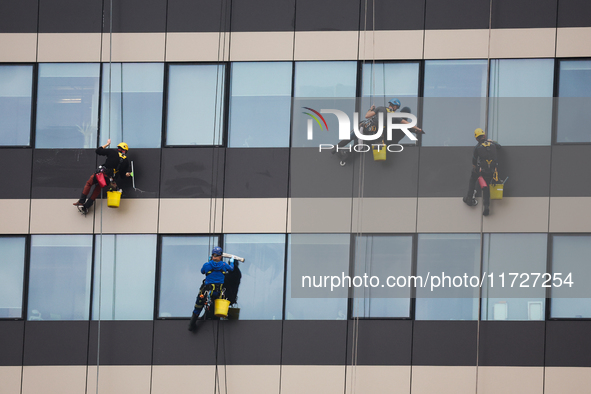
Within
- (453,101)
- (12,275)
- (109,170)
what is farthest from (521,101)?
(12,275)

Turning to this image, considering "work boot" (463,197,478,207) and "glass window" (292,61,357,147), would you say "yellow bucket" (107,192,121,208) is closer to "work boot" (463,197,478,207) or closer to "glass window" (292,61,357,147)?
"glass window" (292,61,357,147)

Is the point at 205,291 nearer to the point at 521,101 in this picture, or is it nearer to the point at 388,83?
the point at 388,83

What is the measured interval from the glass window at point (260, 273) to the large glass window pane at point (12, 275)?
3672 millimetres

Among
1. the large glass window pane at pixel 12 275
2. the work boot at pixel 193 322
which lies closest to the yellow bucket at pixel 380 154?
the work boot at pixel 193 322

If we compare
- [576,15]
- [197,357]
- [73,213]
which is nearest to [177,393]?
[197,357]

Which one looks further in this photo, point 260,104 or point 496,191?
point 260,104

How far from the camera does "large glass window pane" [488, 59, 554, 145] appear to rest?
33.4ft

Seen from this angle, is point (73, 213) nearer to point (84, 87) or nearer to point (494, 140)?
point (84, 87)

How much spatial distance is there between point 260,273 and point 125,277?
2374mm

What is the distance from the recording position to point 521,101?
404 inches

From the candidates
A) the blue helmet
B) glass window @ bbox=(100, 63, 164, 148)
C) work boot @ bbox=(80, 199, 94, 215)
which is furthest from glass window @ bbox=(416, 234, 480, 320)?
work boot @ bbox=(80, 199, 94, 215)

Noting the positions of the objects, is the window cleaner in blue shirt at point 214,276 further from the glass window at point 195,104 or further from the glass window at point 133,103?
the glass window at point 133,103

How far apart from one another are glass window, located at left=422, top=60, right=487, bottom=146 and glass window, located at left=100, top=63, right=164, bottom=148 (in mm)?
4801

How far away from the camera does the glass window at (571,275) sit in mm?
9906
